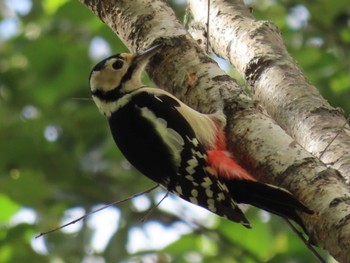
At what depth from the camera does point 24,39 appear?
5.19 m

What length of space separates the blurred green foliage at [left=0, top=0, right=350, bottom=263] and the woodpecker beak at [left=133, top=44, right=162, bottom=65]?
116cm

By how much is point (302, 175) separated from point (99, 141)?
2.36 meters

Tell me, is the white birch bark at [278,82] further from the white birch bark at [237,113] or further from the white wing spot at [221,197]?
the white wing spot at [221,197]

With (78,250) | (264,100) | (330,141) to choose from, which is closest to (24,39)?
(78,250)

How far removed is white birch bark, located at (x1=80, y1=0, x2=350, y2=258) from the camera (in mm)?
2334

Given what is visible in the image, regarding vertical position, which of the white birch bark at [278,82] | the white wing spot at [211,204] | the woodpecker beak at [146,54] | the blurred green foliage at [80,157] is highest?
the white birch bark at [278,82]

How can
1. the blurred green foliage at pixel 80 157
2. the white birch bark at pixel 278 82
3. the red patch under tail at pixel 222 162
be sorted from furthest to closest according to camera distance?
the blurred green foliage at pixel 80 157 < the red patch under tail at pixel 222 162 < the white birch bark at pixel 278 82

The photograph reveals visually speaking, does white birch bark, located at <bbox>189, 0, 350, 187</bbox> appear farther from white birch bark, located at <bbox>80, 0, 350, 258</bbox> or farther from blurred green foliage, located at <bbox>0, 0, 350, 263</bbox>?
blurred green foliage, located at <bbox>0, 0, 350, 263</bbox>

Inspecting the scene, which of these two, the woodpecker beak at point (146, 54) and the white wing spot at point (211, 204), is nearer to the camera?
the white wing spot at point (211, 204)

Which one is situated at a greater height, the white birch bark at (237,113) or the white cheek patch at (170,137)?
the white birch bark at (237,113)

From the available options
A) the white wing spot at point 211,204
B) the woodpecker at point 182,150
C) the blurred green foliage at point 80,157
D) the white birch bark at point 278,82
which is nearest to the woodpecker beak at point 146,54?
the woodpecker at point 182,150

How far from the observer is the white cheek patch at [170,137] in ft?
10.6

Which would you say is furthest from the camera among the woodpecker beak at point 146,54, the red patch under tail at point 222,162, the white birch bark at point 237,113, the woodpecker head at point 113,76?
the woodpecker head at point 113,76

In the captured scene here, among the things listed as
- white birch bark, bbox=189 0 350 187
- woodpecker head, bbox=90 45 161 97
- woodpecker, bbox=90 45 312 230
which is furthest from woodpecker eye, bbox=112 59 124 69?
white birch bark, bbox=189 0 350 187
